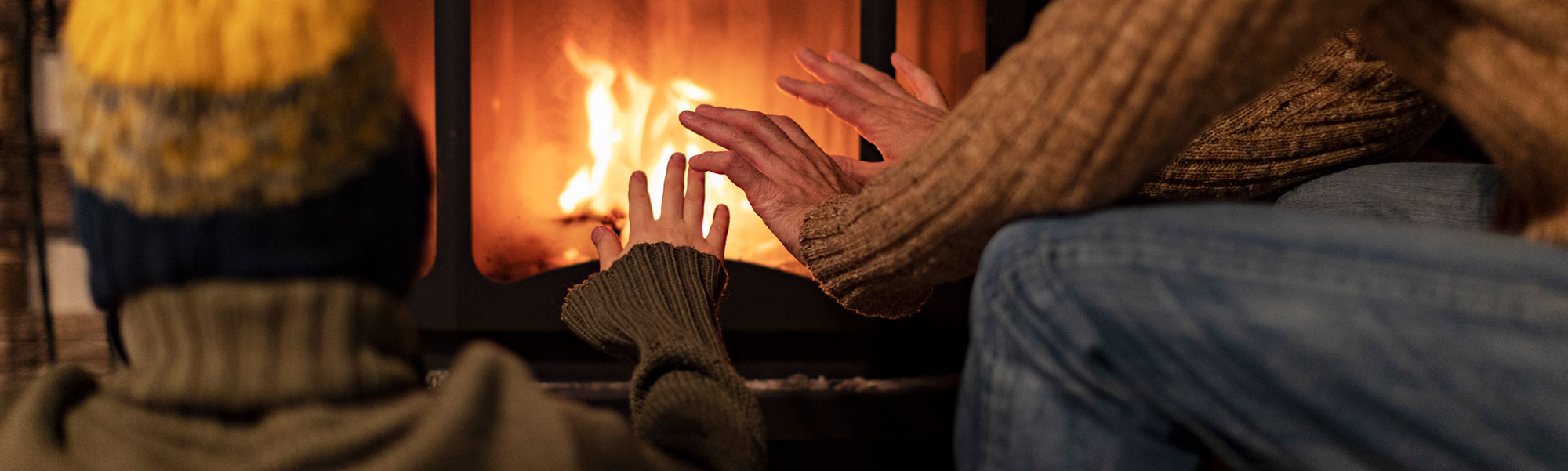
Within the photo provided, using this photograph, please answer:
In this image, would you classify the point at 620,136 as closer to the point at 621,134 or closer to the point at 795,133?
the point at 621,134

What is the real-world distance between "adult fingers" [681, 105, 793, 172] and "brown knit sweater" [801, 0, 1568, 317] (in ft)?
1.03

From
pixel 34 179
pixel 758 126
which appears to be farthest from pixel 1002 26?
pixel 34 179

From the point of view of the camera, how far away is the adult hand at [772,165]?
2.29 feet

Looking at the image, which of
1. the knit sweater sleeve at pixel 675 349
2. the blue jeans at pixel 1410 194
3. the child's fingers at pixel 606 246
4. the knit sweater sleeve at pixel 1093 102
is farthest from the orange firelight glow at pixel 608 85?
the knit sweater sleeve at pixel 1093 102

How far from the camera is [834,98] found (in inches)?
33.0

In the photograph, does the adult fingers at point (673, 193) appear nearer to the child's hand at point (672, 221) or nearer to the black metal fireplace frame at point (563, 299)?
the child's hand at point (672, 221)

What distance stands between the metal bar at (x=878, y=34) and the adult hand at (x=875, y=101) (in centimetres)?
4

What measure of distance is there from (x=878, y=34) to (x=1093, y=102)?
604 millimetres

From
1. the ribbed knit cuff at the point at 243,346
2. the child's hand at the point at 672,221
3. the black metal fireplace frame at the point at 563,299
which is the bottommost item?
the black metal fireplace frame at the point at 563,299

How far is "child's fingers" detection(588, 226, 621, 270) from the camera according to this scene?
0.75 m

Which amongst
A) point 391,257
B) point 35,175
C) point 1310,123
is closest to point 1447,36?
point 1310,123

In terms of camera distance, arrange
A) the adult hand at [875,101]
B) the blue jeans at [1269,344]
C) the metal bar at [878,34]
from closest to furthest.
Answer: the blue jeans at [1269,344]
the adult hand at [875,101]
the metal bar at [878,34]

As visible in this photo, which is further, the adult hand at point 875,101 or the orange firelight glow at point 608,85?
the orange firelight glow at point 608,85

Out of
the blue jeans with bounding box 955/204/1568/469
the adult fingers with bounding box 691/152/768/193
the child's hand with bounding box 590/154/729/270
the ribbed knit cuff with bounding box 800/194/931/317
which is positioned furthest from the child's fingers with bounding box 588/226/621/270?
the blue jeans with bounding box 955/204/1568/469
